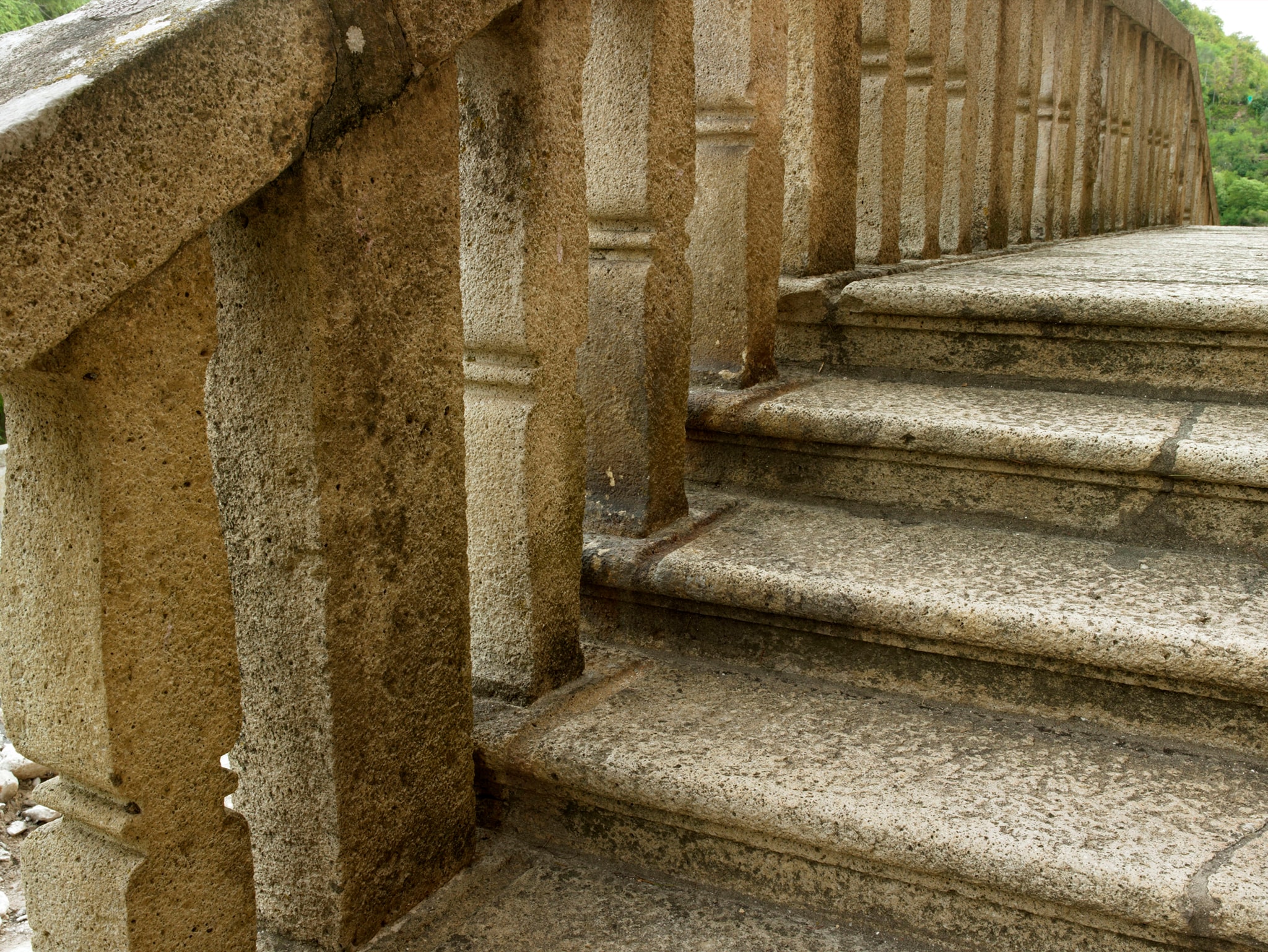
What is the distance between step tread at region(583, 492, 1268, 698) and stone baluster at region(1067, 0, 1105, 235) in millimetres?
3926

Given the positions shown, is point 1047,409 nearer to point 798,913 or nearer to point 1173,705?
point 1173,705

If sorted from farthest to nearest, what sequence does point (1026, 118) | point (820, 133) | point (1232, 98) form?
point (1232, 98), point (1026, 118), point (820, 133)

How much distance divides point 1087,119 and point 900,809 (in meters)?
5.02

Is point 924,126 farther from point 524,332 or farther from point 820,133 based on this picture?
point 524,332

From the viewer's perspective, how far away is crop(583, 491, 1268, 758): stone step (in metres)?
1.60

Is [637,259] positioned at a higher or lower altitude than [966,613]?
higher

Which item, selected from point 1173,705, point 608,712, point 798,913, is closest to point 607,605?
point 608,712

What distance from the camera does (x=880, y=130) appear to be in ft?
9.88

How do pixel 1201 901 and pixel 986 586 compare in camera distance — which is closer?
pixel 1201 901

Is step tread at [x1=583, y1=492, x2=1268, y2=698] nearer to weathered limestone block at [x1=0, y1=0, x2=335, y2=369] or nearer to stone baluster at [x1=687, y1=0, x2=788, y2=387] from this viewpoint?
stone baluster at [x1=687, y1=0, x2=788, y2=387]

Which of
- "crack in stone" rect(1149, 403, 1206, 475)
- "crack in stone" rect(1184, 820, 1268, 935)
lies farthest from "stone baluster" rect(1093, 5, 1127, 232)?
"crack in stone" rect(1184, 820, 1268, 935)

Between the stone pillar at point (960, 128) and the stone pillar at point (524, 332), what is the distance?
2139 millimetres

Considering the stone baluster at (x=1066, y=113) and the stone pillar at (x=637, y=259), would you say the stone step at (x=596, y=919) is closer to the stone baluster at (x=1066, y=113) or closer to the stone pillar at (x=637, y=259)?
the stone pillar at (x=637, y=259)

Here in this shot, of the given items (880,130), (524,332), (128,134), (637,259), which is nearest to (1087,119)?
(880,130)
